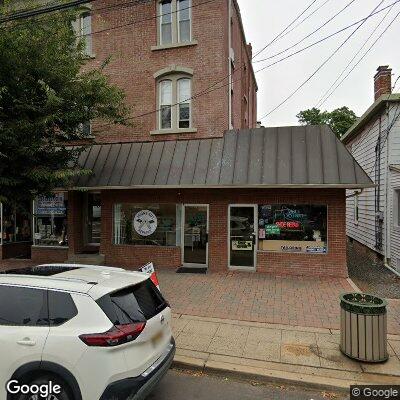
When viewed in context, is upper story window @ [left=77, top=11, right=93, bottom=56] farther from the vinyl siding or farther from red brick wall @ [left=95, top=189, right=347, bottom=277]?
the vinyl siding

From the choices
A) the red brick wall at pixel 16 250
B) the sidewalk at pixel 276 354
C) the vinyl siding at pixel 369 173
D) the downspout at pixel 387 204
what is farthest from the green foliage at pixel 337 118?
the sidewalk at pixel 276 354

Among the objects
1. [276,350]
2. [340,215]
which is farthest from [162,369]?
[340,215]

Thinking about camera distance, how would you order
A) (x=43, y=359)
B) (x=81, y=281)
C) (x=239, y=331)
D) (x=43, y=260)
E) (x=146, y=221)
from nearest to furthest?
1. (x=43, y=359)
2. (x=81, y=281)
3. (x=239, y=331)
4. (x=146, y=221)
5. (x=43, y=260)

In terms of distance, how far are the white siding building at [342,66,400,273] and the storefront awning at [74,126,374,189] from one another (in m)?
1.59

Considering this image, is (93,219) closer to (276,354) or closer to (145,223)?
(145,223)

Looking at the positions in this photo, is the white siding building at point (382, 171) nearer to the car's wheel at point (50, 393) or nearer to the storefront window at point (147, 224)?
the storefront window at point (147, 224)

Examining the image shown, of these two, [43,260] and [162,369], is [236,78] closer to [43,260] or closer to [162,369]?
[43,260]

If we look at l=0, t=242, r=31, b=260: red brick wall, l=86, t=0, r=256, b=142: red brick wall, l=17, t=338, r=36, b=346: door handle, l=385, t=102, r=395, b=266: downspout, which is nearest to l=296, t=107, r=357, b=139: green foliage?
l=385, t=102, r=395, b=266: downspout

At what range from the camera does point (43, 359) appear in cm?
367

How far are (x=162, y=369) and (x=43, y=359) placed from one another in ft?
4.18

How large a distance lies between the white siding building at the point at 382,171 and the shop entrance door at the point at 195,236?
4913 mm

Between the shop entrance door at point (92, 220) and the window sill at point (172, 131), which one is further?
the shop entrance door at point (92, 220)

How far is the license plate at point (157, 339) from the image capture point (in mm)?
4125

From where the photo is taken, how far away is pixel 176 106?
1331 cm
